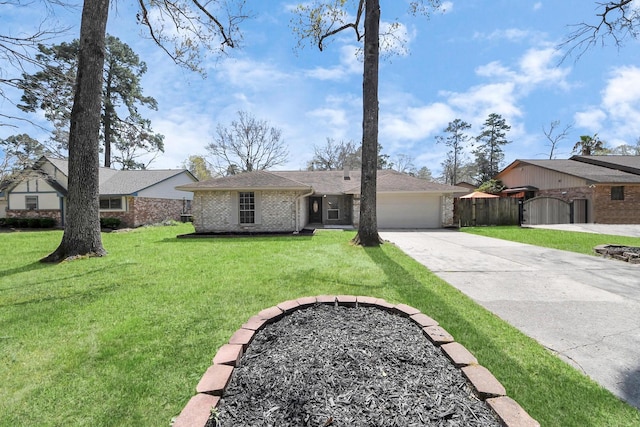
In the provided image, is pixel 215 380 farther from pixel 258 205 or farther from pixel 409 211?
pixel 409 211

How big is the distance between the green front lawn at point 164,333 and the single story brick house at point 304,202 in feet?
22.5

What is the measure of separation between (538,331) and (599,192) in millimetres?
19895

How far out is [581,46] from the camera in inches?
291

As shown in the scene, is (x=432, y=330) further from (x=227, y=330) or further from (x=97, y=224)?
(x=97, y=224)

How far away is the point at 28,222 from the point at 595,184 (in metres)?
36.3

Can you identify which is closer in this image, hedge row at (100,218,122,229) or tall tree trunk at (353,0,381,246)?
tall tree trunk at (353,0,381,246)

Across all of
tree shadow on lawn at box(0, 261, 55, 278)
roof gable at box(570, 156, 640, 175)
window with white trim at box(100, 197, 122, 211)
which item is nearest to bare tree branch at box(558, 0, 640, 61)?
tree shadow on lawn at box(0, 261, 55, 278)

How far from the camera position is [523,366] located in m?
2.30

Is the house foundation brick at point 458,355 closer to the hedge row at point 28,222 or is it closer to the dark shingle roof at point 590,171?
the dark shingle roof at point 590,171

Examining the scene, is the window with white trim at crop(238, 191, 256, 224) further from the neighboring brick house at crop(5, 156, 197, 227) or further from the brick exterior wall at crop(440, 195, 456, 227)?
the brick exterior wall at crop(440, 195, 456, 227)

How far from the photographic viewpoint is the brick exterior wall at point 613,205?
16422 mm

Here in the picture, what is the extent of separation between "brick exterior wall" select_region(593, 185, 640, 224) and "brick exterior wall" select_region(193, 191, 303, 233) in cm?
1816

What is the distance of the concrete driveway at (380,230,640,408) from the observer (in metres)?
2.44

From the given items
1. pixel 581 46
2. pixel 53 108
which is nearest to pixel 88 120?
pixel 53 108
